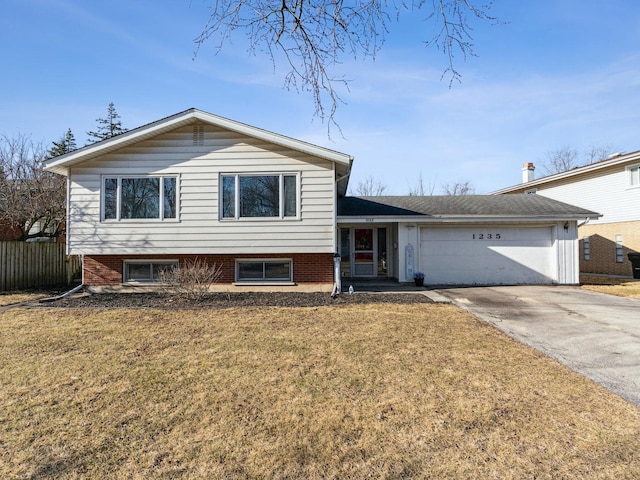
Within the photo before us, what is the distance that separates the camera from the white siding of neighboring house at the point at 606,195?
1584 cm

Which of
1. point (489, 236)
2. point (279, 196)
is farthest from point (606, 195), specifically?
point (279, 196)

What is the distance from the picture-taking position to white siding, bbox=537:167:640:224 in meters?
15.8

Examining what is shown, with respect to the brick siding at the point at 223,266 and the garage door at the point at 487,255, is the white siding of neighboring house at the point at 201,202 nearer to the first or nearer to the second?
the brick siding at the point at 223,266

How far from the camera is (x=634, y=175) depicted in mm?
15594

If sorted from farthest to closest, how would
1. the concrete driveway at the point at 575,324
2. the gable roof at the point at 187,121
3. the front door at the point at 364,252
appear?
the front door at the point at 364,252 → the gable roof at the point at 187,121 → the concrete driveway at the point at 575,324

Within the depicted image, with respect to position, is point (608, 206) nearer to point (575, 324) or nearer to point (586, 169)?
point (586, 169)

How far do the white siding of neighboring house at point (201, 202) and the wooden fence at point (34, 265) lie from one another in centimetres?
301

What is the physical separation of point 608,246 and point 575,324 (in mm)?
12963

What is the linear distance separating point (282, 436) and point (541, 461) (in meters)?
1.99

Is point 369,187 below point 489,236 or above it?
above

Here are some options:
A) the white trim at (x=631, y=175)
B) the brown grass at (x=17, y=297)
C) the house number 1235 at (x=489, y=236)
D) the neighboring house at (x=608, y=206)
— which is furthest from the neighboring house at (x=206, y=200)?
the white trim at (x=631, y=175)

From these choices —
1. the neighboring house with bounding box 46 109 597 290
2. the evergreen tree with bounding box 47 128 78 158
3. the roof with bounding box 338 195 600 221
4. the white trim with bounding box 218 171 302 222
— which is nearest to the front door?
the roof with bounding box 338 195 600 221

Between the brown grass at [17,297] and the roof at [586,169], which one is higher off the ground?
the roof at [586,169]

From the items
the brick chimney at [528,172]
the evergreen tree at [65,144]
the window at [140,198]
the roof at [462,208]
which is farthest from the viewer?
the evergreen tree at [65,144]
